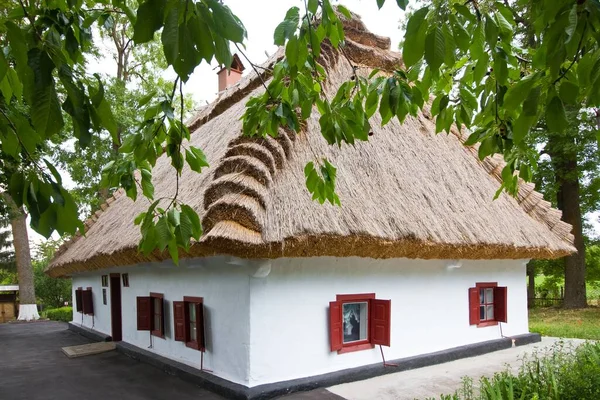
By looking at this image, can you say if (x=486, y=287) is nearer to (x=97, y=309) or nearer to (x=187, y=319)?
(x=187, y=319)

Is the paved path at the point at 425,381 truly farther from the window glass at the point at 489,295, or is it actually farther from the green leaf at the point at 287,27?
the green leaf at the point at 287,27

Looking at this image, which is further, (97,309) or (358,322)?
(97,309)

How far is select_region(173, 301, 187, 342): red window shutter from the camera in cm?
742

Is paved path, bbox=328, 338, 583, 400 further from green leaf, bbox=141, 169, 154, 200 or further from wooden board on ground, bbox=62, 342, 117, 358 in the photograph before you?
wooden board on ground, bbox=62, 342, 117, 358

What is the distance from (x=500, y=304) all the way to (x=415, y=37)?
8568 millimetres

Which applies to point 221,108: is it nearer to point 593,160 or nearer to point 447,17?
point 447,17

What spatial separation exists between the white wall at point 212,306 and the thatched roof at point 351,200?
0.54 m

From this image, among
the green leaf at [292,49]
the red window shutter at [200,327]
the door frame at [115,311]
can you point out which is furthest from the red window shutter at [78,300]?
the green leaf at [292,49]

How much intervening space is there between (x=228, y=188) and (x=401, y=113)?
3.56 metres

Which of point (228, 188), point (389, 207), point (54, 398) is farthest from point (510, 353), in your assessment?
point (54, 398)

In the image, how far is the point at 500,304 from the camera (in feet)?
30.0

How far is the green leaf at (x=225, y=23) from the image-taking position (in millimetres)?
1462

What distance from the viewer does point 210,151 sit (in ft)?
28.1

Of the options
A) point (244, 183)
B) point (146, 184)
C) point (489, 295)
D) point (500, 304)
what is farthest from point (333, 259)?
point (500, 304)
